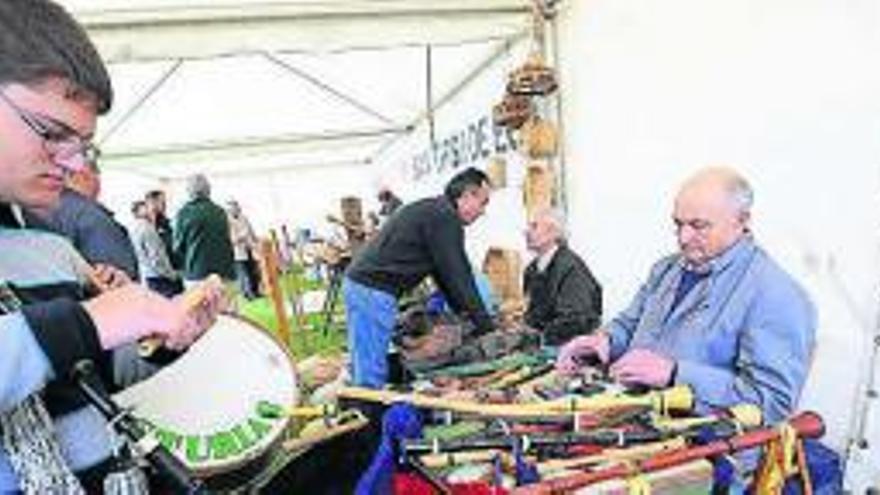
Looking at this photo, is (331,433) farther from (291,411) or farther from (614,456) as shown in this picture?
(614,456)

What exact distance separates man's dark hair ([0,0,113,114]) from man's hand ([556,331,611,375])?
2.11 meters

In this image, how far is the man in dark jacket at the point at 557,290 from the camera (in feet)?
13.1

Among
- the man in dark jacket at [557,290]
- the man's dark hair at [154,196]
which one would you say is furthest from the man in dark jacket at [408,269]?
the man's dark hair at [154,196]

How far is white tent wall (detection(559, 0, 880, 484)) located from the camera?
298 cm

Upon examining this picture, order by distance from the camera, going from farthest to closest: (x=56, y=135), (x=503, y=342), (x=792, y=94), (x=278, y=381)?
(x=503, y=342), (x=792, y=94), (x=278, y=381), (x=56, y=135)

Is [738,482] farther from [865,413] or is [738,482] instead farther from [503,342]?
[503,342]

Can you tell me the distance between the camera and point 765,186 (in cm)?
351

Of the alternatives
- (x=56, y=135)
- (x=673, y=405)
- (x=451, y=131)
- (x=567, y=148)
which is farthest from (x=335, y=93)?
(x=56, y=135)

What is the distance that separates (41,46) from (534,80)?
4675mm

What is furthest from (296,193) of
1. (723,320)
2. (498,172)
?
(723,320)

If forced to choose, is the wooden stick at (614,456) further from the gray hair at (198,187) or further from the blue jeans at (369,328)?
the gray hair at (198,187)

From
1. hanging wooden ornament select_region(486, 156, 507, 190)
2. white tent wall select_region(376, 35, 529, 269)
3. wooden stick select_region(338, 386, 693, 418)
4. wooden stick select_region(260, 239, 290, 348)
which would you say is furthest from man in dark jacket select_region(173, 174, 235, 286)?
wooden stick select_region(338, 386, 693, 418)

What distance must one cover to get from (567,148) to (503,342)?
85.4 inches

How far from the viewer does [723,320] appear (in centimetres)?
241
